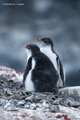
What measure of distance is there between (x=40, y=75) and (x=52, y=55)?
1.19m

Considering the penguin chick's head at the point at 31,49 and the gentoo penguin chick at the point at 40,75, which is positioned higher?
the penguin chick's head at the point at 31,49

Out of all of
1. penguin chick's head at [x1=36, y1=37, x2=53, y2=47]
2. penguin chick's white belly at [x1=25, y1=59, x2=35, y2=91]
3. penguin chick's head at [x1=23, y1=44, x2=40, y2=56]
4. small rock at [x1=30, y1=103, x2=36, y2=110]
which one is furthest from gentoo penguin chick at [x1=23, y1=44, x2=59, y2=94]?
penguin chick's head at [x1=36, y1=37, x2=53, y2=47]

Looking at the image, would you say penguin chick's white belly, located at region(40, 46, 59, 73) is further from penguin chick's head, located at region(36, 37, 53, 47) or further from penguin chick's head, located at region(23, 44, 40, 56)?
penguin chick's head, located at region(23, 44, 40, 56)

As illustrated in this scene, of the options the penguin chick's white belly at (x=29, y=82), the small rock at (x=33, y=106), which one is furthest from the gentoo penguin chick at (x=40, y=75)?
the small rock at (x=33, y=106)

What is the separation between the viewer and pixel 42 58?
13.0 ft

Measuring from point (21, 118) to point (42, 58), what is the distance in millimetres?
1745

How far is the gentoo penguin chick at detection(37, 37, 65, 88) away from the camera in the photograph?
474cm

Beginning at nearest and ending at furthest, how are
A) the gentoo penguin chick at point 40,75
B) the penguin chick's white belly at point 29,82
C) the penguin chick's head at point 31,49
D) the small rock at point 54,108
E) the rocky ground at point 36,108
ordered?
the rocky ground at point 36,108 < the small rock at point 54,108 < the gentoo penguin chick at point 40,75 < the penguin chick's white belly at point 29,82 < the penguin chick's head at point 31,49

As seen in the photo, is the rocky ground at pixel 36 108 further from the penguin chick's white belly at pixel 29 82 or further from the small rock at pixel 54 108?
the penguin chick's white belly at pixel 29 82

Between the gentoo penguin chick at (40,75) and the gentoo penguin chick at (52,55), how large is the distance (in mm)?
729

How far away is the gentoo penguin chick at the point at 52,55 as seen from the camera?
4738 millimetres

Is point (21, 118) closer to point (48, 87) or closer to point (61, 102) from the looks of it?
point (61, 102)

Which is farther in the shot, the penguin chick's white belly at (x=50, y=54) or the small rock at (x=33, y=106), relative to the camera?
the penguin chick's white belly at (x=50, y=54)

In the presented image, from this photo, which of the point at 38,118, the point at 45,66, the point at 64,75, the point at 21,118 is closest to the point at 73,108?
the point at 38,118
